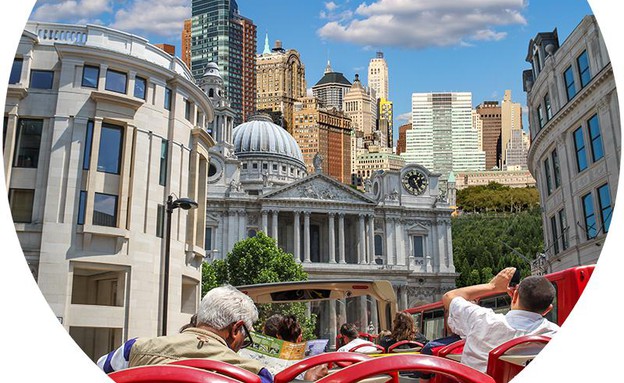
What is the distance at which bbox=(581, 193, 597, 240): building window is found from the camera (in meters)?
10.9

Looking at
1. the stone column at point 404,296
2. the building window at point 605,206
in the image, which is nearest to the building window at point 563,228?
the building window at point 605,206

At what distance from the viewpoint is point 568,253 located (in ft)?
49.2

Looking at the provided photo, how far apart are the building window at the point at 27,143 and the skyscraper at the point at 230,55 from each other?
510 feet

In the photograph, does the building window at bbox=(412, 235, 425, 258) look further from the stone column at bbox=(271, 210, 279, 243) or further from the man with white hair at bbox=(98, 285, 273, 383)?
the man with white hair at bbox=(98, 285, 273, 383)

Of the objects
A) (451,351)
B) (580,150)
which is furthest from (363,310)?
(451,351)

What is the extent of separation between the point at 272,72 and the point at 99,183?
175683 mm

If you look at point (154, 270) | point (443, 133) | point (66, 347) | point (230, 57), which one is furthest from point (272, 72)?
point (66, 347)

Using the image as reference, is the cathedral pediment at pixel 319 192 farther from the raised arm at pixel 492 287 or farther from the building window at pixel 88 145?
the raised arm at pixel 492 287

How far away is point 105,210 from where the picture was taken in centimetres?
1877

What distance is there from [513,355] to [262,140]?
99071 mm

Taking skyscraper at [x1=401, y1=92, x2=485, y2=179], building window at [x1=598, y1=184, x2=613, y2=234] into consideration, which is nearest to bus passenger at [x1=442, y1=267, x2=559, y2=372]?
building window at [x1=598, y1=184, x2=613, y2=234]

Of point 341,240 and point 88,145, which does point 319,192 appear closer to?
point 341,240

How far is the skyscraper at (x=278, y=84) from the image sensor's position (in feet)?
598

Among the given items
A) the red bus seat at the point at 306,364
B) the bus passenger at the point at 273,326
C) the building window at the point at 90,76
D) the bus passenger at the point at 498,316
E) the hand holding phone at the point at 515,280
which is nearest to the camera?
the red bus seat at the point at 306,364
